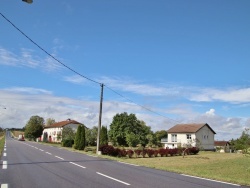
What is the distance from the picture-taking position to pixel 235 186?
35.7ft

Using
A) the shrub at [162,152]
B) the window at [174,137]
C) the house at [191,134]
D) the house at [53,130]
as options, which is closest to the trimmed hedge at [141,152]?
the shrub at [162,152]

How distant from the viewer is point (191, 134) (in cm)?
7038

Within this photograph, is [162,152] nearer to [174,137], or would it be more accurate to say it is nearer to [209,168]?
[209,168]

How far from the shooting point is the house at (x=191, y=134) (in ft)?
232

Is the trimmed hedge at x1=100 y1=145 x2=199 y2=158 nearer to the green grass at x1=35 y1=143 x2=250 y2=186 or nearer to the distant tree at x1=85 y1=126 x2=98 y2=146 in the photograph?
the green grass at x1=35 y1=143 x2=250 y2=186

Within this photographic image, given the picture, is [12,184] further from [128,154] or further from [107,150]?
A: [128,154]

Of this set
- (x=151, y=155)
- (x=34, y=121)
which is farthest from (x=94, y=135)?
(x=34, y=121)

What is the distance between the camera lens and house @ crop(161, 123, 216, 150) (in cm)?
7075

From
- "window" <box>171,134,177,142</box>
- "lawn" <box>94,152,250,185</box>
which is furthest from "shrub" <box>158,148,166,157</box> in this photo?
"window" <box>171,134,177,142</box>

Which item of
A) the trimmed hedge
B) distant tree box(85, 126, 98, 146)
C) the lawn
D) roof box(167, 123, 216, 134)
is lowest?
the lawn

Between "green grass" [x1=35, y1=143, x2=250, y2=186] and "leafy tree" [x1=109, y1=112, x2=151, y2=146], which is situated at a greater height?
"leafy tree" [x1=109, y1=112, x2=151, y2=146]

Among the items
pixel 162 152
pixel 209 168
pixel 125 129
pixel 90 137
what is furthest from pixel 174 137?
pixel 209 168

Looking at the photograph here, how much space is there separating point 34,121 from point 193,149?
3517 inches

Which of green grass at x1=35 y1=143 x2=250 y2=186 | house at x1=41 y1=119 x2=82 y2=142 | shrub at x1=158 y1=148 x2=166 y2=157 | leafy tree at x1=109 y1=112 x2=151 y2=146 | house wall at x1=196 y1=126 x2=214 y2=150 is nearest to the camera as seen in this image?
green grass at x1=35 y1=143 x2=250 y2=186
